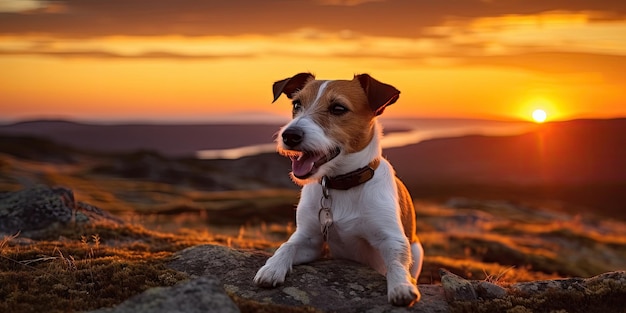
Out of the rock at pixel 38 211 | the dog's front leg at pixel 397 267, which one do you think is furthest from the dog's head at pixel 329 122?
the rock at pixel 38 211

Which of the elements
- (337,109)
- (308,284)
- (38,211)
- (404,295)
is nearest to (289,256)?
(308,284)

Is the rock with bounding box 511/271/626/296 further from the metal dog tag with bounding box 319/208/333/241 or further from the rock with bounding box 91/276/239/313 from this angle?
the rock with bounding box 91/276/239/313

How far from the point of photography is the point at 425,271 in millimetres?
16078

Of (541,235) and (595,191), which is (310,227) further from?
(595,191)

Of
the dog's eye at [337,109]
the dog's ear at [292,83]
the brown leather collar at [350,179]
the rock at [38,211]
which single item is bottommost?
the rock at [38,211]

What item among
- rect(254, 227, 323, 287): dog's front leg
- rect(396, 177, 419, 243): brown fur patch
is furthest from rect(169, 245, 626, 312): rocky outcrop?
rect(396, 177, 419, 243): brown fur patch

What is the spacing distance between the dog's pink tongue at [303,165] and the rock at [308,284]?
1.41 metres

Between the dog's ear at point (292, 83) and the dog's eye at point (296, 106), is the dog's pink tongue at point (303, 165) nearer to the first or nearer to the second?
the dog's eye at point (296, 106)

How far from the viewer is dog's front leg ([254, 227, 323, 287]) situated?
27.1ft

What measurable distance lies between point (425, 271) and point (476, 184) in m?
121

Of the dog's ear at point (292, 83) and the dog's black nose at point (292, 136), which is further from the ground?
the dog's ear at point (292, 83)

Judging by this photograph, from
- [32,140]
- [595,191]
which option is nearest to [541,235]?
[595,191]

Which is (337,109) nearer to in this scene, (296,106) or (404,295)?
(296,106)

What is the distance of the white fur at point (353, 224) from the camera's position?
8.45 metres
